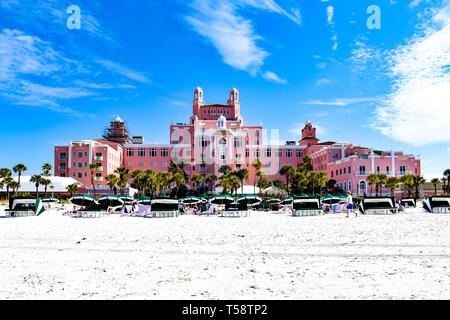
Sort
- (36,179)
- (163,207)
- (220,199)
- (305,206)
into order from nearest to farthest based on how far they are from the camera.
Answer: (163,207) < (305,206) < (220,199) < (36,179)

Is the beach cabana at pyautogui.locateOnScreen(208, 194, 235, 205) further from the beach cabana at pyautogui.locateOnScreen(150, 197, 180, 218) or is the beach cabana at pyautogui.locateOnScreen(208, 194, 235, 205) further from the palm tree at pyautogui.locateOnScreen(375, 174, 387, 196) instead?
the palm tree at pyautogui.locateOnScreen(375, 174, 387, 196)

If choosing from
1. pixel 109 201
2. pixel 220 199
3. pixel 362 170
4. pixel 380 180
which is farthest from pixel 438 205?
pixel 362 170

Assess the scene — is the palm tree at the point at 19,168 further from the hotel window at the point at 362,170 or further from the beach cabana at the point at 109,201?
the hotel window at the point at 362,170

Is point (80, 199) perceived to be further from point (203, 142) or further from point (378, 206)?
point (203, 142)

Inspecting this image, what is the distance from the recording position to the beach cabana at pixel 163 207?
78.3 feet

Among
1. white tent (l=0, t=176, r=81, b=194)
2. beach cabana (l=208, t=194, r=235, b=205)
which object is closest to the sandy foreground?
beach cabana (l=208, t=194, r=235, b=205)

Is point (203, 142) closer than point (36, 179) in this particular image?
No

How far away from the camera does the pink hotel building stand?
194ft

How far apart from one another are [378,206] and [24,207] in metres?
27.2

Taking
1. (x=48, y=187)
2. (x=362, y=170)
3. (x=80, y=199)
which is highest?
(x=362, y=170)

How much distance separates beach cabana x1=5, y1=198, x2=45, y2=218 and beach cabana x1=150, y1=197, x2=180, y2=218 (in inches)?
348

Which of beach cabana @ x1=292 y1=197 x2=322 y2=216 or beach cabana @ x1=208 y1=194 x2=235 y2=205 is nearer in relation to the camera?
beach cabana @ x1=292 y1=197 x2=322 y2=216

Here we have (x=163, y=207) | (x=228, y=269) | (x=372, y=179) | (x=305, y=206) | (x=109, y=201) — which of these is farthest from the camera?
(x=372, y=179)

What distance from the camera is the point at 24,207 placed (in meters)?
24.4
